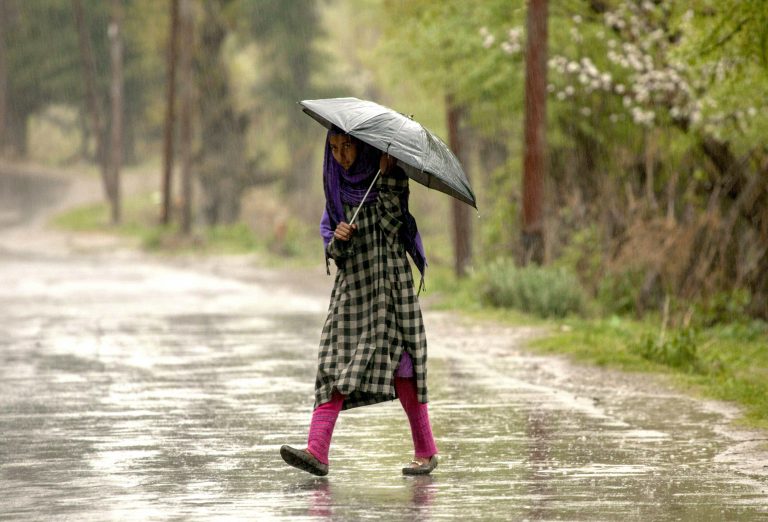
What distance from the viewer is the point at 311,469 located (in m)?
8.14

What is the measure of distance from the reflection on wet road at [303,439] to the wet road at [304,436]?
0.02 m

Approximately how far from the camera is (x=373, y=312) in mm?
8305

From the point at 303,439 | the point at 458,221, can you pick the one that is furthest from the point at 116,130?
the point at 303,439

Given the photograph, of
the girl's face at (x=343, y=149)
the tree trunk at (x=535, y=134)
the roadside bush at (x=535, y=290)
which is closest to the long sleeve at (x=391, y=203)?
the girl's face at (x=343, y=149)

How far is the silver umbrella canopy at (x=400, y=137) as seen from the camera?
8.12 meters

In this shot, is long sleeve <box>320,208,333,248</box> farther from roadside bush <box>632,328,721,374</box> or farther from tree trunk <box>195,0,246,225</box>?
tree trunk <box>195,0,246,225</box>

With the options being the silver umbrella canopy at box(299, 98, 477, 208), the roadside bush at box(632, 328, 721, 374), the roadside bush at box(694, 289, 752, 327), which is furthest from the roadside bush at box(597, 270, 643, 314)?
the silver umbrella canopy at box(299, 98, 477, 208)

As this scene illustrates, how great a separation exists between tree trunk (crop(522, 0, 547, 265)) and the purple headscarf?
500 inches

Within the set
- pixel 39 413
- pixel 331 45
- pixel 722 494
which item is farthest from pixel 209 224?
pixel 722 494

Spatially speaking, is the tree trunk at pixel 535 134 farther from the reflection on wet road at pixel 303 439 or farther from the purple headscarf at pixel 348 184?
the purple headscarf at pixel 348 184

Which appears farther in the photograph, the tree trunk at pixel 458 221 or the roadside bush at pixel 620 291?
the tree trunk at pixel 458 221

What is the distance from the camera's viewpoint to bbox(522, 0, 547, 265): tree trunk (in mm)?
20750

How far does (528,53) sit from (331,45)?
210 feet

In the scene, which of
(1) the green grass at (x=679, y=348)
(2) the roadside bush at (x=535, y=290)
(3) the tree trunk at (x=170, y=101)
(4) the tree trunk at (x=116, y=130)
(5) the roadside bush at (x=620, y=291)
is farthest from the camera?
(4) the tree trunk at (x=116, y=130)
